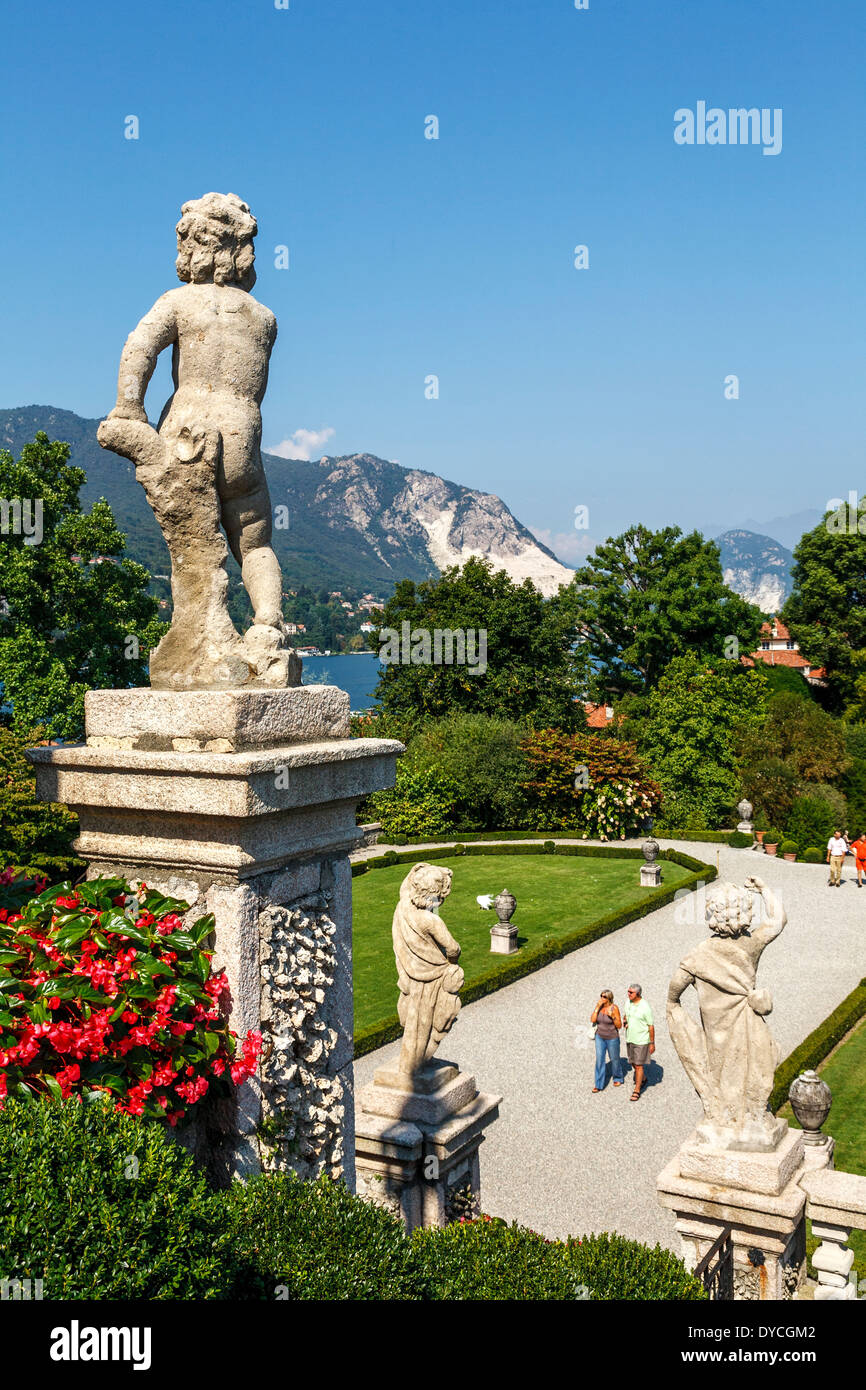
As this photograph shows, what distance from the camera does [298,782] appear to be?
3797 millimetres

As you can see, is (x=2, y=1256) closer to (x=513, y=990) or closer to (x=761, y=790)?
(x=513, y=990)

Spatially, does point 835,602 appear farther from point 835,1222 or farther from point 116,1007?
point 116,1007

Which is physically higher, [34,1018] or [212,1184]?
[34,1018]

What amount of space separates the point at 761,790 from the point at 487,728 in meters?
8.51

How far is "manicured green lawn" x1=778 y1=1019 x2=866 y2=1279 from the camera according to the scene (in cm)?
1116

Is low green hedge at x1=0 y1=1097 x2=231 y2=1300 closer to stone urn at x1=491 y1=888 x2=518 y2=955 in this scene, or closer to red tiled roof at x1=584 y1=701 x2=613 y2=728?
stone urn at x1=491 y1=888 x2=518 y2=955

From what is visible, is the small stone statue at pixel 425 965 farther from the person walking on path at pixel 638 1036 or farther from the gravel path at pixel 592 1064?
the person walking on path at pixel 638 1036

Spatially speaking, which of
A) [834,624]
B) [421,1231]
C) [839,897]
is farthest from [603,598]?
[421,1231]

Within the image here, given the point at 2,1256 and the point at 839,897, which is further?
the point at 839,897

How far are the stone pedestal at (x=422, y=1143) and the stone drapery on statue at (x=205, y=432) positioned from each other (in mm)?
4883

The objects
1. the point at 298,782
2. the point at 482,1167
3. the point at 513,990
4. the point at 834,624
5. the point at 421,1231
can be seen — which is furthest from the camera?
the point at 834,624

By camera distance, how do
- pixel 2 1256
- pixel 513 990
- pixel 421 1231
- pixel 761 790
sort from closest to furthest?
pixel 2 1256 → pixel 421 1231 → pixel 513 990 → pixel 761 790

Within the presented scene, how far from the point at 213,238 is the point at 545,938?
17924 millimetres

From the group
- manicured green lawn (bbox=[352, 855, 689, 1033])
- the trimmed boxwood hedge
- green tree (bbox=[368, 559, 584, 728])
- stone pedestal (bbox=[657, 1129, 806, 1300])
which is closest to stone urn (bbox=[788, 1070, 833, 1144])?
stone pedestal (bbox=[657, 1129, 806, 1300])
